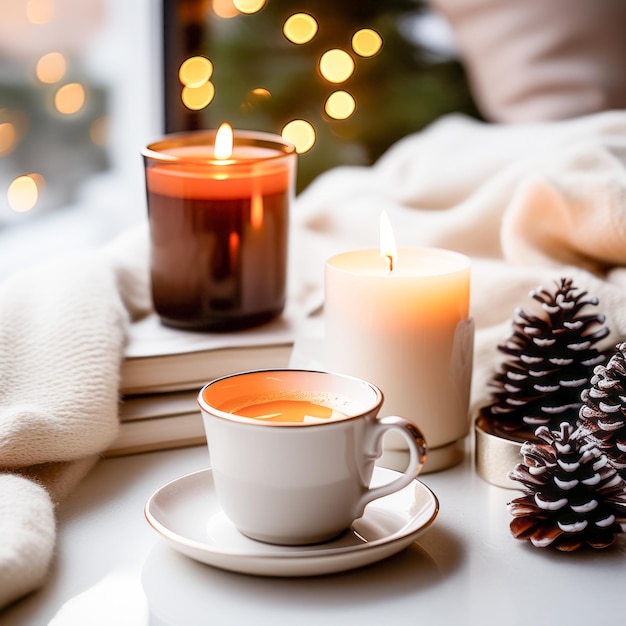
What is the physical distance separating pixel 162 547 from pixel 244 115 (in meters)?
0.92

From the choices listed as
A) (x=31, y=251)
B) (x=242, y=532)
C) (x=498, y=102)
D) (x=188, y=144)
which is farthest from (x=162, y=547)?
(x=498, y=102)

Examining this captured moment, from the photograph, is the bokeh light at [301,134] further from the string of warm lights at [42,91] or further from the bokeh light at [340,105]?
the string of warm lights at [42,91]

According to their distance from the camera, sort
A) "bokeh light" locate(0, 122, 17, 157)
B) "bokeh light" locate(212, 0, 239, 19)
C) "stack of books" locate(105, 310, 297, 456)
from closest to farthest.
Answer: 1. "stack of books" locate(105, 310, 297, 456)
2. "bokeh light" locate(0, 122, 17, 157)
3. "bokeh light" locate(212, 0, 239, 19)

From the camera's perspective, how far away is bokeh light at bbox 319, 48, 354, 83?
136 centimetres

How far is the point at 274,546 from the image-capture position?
1.70 feet

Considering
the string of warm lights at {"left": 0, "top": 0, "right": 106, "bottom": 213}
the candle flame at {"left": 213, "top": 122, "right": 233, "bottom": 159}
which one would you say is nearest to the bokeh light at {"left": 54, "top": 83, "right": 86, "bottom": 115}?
the string of warm lights at {"left": 0, "top": 0, "right": 106, "bottom": 213}

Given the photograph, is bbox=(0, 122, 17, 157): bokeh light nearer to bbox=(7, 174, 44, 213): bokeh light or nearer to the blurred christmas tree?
bbox=(7, 174, 44, 213): bokeh light

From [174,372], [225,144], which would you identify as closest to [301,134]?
[225,144]

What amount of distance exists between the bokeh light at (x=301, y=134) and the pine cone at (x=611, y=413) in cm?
87

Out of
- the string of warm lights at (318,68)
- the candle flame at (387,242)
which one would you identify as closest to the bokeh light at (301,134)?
the string of warm lights at (318,68)

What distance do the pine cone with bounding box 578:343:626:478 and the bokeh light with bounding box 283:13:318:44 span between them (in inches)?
Result: 35.3

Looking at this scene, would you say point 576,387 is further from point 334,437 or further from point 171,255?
point 171,255

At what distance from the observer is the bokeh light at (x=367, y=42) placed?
1.36 meters

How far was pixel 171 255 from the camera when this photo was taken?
2.57 ft
